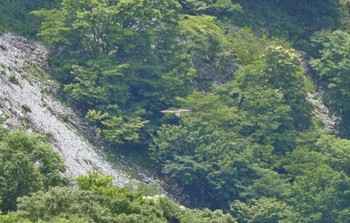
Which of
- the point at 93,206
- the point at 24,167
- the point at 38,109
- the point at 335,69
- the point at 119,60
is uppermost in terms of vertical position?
the point at 93,206

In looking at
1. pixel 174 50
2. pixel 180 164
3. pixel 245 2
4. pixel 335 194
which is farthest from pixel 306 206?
pixel 245 2

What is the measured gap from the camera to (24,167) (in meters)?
68.6

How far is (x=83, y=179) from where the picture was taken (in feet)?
234

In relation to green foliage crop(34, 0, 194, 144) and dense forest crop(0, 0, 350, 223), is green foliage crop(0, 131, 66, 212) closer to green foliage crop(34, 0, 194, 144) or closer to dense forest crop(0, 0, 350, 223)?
green foliage crop(34, 0, 194, 144)

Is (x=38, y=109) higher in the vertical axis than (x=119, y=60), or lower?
lower

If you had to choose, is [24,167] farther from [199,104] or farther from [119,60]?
[199,104]

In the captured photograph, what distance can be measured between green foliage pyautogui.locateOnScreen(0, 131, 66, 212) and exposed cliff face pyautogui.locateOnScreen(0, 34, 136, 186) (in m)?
8.46

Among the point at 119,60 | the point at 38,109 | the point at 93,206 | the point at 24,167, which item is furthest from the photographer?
the point at 119,60

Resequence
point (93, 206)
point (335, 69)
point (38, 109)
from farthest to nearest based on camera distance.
→ point (335, 69)
point (38, 109)
point (93, 206)

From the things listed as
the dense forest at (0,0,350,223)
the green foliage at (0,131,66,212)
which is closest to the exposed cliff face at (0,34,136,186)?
the dense forest at (0,0,350,223)

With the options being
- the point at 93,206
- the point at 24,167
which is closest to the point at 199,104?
the point at 24,167

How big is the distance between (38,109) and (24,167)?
64.6 feet

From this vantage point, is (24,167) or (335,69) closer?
(24,167)

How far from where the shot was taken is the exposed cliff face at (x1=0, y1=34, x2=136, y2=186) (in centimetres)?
8419
